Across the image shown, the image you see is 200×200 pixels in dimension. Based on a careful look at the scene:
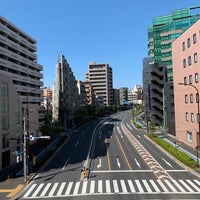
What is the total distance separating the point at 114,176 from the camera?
36562 mm

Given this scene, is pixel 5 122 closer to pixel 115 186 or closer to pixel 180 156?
pixel 115 186

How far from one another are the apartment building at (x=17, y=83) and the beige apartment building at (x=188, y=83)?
31188 millimetres

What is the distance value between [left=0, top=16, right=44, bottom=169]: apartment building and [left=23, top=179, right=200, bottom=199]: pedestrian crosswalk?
13310 mm

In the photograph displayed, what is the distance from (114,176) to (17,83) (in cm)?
5284

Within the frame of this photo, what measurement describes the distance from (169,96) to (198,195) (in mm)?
58090

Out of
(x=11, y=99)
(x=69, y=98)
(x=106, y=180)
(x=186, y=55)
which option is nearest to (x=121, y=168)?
(x=106, y=180)

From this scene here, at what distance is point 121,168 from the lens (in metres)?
41.0

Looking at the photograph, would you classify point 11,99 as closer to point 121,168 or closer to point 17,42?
point 121,168

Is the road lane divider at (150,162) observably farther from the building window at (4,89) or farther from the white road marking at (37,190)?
the building window at (4,89)

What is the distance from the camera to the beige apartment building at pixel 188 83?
5028cm

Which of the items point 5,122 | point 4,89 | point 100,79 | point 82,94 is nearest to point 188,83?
point 4,89

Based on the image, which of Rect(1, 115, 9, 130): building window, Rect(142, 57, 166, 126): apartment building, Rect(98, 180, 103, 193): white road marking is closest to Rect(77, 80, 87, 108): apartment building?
Rect(142, 57, 166, 126): apartment building

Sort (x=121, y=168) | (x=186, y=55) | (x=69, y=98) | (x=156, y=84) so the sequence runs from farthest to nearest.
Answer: (x=69, y=98) → (x=156, y=84) → (x=186, y=55) → (x=121, y=168)

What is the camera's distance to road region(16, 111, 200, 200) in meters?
29.4
